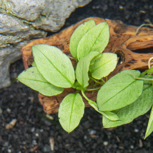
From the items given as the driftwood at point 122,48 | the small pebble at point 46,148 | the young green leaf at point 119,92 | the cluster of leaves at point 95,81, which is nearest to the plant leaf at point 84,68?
the cluster of leaves at point 95,81

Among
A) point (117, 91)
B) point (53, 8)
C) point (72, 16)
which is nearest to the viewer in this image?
point (117, 91)

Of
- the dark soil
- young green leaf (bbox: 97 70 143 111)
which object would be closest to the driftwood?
young green leaf (bbox: 97 70 143 111)

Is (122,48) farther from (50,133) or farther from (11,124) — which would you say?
(11,124)

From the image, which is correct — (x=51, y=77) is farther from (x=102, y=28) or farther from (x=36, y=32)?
(x=36, y=32)

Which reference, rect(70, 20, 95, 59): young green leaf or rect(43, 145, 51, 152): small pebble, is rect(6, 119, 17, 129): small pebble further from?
rect(70, 20, 95, 59): young green leaf

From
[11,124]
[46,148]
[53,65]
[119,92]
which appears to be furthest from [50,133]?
[119,92]

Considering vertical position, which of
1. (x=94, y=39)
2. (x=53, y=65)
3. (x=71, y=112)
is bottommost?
(x=71, y=112)

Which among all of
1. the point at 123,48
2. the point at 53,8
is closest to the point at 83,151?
the point at 123,48
